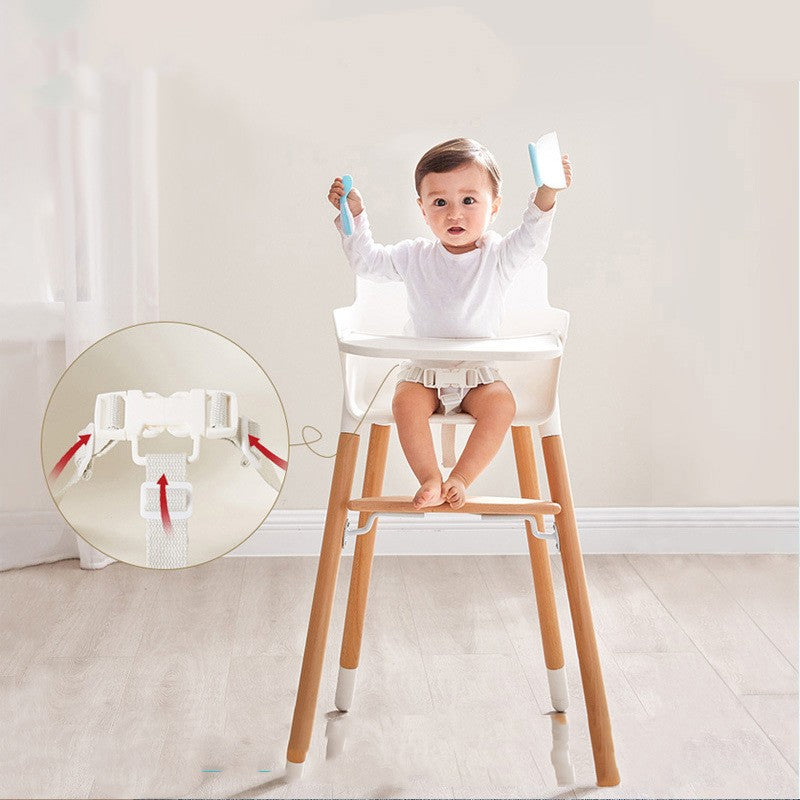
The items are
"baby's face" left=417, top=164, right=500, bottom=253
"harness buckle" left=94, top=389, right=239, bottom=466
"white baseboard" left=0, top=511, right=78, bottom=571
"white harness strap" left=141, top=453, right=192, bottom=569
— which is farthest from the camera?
"white baseboard" left=0, top=511, right=78, bottom=571

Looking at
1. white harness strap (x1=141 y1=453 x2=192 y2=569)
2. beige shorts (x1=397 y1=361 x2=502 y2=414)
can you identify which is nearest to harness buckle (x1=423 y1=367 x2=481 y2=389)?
beige shorts (x1=397 y1=361 x2=502 y2=414)

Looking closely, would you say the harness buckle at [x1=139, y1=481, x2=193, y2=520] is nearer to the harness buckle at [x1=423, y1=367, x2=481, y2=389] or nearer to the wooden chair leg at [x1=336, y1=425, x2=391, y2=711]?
the wooden chair leg at [x1=336, y1=425, x2=391, y2=711]

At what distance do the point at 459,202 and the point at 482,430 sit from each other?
31 centimetres

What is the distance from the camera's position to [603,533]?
2.67m

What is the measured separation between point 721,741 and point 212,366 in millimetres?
1124

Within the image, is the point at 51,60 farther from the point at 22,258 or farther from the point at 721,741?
the point at 721,741

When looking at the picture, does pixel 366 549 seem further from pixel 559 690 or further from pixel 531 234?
pixel 531 234

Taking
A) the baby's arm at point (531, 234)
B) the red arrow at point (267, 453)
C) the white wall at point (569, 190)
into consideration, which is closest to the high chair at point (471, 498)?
the baby's arm at point (531, 234)

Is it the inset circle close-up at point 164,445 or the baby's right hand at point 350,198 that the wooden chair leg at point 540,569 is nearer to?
the baby's right hand at point 350,198

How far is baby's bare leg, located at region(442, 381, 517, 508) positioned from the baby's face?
0.21 m

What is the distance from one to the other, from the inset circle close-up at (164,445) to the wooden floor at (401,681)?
15cm

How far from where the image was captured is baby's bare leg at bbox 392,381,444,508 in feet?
4.96

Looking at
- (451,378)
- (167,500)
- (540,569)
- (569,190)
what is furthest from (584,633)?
(569,190)

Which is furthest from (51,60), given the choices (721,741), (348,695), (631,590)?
(721,741)
